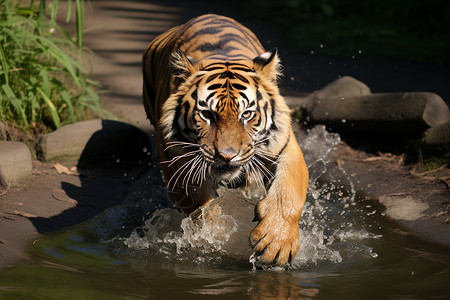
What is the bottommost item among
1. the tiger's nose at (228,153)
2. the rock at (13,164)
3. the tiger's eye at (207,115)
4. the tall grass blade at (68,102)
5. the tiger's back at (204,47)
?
A: the rock at (13,164)

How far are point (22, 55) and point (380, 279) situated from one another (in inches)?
136

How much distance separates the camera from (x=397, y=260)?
11.0ft

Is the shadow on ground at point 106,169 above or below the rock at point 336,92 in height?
below

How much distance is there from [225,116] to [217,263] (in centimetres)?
79

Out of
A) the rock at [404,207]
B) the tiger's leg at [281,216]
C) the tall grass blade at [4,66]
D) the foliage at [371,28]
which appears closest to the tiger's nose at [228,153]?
the tiger's leg at [281,216]

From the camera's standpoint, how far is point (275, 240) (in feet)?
10.3

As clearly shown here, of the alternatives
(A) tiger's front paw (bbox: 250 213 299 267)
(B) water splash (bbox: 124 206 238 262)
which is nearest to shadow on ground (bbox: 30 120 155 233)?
(B) water splash (bbox: 124 206 238 262)

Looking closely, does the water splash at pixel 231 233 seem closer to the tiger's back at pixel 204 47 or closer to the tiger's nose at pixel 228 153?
the tiger's nose at pixel 228 153

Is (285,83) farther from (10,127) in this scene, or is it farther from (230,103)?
(230,103)

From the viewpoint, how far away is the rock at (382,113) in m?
5.00

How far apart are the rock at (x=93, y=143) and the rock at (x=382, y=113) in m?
1.56

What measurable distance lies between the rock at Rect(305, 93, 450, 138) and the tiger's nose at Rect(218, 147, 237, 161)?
7.84 feet

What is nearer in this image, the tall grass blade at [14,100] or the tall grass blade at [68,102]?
the tall grass blade at [14,100]

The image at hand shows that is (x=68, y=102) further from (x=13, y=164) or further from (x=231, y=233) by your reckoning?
(x=231, y=233)
